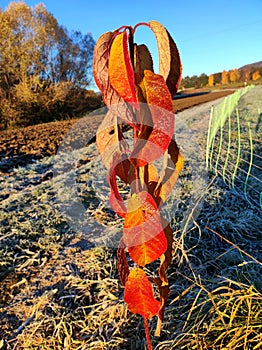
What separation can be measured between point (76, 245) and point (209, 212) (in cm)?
86

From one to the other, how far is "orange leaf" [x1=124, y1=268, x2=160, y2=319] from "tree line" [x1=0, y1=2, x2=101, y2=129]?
1082cm

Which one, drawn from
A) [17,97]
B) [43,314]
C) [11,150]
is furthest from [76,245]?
[17,97]

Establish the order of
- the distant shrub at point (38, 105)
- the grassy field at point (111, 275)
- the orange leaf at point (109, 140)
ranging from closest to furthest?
1. the orange leaf at point (109, 140)
2. the grassy field at point (111, 275)
3. the distant shrub at point (38, 105)

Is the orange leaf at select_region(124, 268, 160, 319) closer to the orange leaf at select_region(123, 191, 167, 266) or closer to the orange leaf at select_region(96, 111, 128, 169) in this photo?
the orange leaf at select_region(123, 191, 167, 266)

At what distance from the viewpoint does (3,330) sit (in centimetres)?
128

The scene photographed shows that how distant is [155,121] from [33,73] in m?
13.1

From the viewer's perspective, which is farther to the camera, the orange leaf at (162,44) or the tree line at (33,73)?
the tree line at (33,73)

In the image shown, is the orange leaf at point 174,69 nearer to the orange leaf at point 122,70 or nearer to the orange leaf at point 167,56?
the orange leaf at point 167,56

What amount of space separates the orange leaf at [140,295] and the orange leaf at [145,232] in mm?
70

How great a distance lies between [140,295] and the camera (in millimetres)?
649

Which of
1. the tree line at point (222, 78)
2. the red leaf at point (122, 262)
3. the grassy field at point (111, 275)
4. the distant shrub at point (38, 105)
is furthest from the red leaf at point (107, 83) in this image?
the tree line at point (222, 78)

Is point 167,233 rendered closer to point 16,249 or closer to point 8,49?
point 16,249

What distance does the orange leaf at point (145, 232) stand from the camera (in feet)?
1.96

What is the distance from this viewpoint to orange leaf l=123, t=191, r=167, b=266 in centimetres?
60
